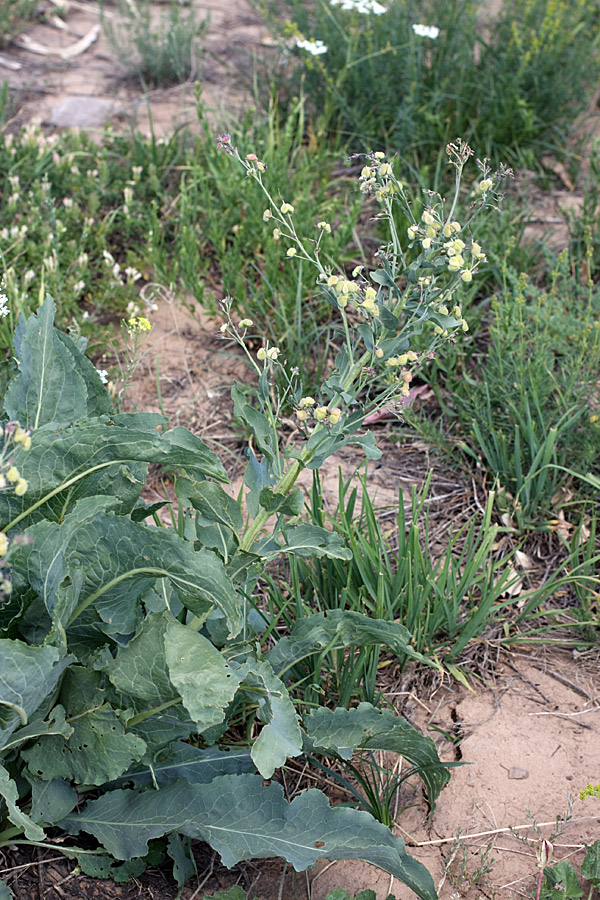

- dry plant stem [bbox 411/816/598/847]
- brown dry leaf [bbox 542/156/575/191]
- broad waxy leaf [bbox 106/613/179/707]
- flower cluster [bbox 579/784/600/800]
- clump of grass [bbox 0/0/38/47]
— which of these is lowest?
dry plant stem [bbox 411/816/598/847]

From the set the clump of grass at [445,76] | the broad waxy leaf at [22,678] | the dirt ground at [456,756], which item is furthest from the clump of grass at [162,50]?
the broad waxy leaf at [22,678]

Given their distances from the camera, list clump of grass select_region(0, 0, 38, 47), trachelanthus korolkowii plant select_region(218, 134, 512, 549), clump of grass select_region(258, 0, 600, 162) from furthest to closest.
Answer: clump of grass select_region(0, 0, 38, 47)
clump of grass select_region(258, 0, 600, 162)
trachelanthus korolkowii plant select_region(218, 134, 512, 549)

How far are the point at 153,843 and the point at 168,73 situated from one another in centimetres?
470

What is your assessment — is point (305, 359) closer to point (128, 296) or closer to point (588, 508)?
point (128, 296)

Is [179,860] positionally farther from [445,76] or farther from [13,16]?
[13,16]

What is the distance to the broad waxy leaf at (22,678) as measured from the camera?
4.54 feet

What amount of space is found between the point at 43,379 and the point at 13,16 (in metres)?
4.84

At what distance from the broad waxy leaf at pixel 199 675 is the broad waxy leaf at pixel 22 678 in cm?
20

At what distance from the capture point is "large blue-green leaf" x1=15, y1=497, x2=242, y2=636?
1.51 meters

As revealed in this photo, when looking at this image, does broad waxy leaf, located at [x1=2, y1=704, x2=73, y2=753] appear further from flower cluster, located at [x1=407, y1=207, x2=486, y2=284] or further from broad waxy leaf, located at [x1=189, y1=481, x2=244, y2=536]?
flower cluster, located at [x1=407, y1=207, x2=486, y2=284]

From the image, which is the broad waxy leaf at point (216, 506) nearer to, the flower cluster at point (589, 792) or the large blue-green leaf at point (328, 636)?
the large blue-green leaf at point (328, 636)

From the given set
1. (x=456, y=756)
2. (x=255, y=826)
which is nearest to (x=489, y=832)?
(x=456, y=756)

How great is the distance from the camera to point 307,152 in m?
4.07

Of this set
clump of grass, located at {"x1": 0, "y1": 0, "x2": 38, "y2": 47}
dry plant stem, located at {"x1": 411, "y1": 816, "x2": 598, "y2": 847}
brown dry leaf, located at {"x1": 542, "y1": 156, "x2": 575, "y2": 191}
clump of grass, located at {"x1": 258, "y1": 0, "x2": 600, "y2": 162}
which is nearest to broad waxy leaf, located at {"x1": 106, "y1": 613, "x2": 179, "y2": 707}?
dry plant stem, located at {"x1": 411, "y1": 816, "x2": 598, "y2": 847}
